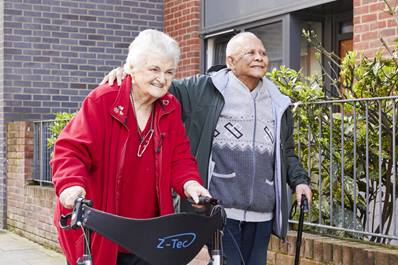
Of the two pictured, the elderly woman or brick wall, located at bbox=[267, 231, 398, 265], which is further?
brick wall, located at bbox=[267, 231, 398, 265]

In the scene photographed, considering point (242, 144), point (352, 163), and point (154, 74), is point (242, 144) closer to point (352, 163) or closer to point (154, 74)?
point (154, 74)

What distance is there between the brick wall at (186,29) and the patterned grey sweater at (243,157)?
600cm

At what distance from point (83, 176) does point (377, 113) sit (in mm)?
2482

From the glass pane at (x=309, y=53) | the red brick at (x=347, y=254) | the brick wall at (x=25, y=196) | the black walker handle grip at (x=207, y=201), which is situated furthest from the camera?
the brick wall at (x=25, y=196)

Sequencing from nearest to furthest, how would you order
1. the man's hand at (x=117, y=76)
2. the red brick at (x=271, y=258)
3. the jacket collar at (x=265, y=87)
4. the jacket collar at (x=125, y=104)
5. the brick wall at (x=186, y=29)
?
the jacket collar at (x=125, y=104) < the man's hand at (x=117, y=76) < the jacket collar at (x=265, y=87) < the red brick at (x=271, y=258) < the brick wall at (x=186, y=29)

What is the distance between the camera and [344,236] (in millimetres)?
4930

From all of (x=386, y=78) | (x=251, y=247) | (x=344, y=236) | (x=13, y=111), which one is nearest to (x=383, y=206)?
(x=344, y=236)

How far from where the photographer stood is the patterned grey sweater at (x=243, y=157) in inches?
143

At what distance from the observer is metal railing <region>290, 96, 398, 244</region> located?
466cm

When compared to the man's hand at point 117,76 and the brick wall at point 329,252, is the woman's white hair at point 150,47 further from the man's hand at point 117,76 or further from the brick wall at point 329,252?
the brick wall at point 329,252

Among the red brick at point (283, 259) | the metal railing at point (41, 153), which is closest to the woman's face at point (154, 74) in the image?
the red brick at point (283, 259)

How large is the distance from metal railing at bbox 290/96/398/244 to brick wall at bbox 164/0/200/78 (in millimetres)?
4683

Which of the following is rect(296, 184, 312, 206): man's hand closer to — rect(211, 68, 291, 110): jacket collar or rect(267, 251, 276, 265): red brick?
rect(211, 68, 291, 110): jacket collar

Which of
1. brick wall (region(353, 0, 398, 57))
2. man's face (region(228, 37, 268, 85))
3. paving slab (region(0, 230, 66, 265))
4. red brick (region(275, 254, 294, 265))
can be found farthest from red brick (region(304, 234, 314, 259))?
paving slab (region(0, 230, 66, 265))
